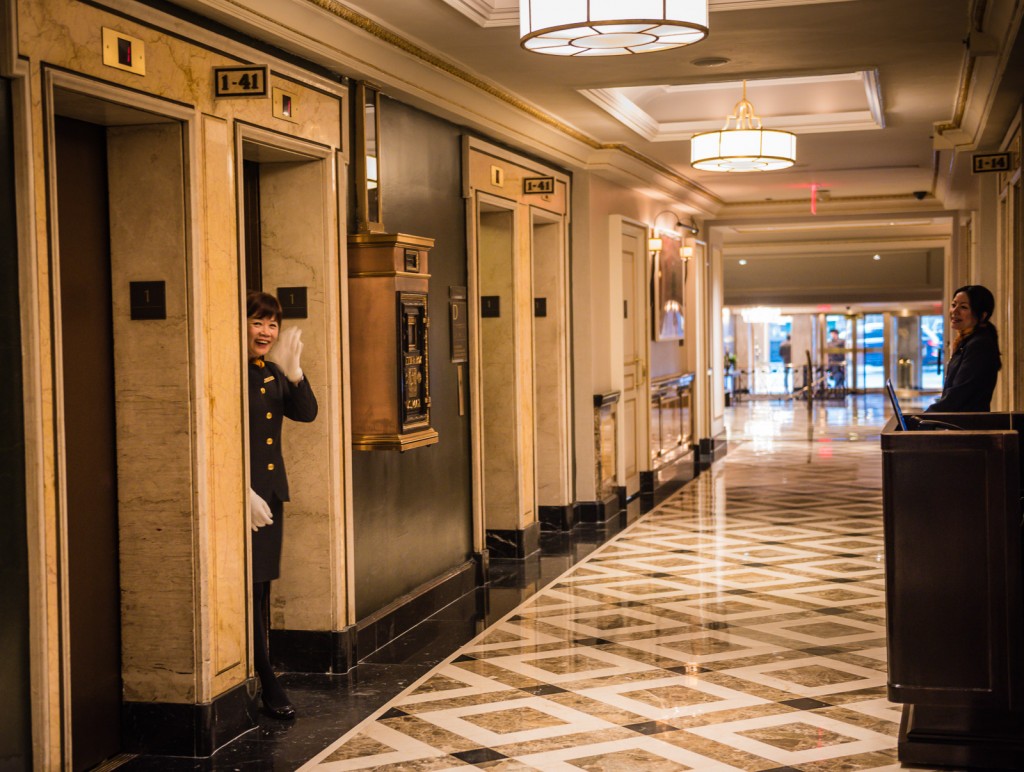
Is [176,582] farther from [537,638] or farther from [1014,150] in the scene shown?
[1014,150]

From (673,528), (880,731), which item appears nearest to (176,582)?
(880,731)

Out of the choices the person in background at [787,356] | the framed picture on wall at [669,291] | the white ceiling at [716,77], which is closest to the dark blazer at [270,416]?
the white ceiling at [716,77]

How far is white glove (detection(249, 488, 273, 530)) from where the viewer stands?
15.8 feet

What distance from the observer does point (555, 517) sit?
30.8ft

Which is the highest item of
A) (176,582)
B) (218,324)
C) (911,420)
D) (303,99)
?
(303,99)

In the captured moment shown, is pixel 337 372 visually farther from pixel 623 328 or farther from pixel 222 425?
pixel 623 328

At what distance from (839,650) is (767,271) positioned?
18.5 m

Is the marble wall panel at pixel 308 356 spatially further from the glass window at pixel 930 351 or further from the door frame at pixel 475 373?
the glass window at pixel 930 351

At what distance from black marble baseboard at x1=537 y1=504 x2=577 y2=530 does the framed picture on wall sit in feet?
10.4

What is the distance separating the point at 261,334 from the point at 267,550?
87cm

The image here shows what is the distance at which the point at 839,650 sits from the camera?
5.81m

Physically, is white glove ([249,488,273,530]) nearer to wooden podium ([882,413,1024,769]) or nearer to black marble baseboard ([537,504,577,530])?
wooden podium ([882,413,1024,769])

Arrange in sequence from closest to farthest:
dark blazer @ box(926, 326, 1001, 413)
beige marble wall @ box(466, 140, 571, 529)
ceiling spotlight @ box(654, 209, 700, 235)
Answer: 1. dark blazer @ box(926, 326, 1001, 413)
2. beige marble wall @ box(466, 140, 571, 529)
3. ceiling spotlight @ box(654, 209, 700, 235)

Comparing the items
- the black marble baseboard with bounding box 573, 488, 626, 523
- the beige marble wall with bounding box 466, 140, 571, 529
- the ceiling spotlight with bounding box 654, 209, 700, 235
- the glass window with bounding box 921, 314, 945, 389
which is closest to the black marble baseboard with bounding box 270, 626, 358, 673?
the beige marble wall with bounding box 466, 140, 571, 529
